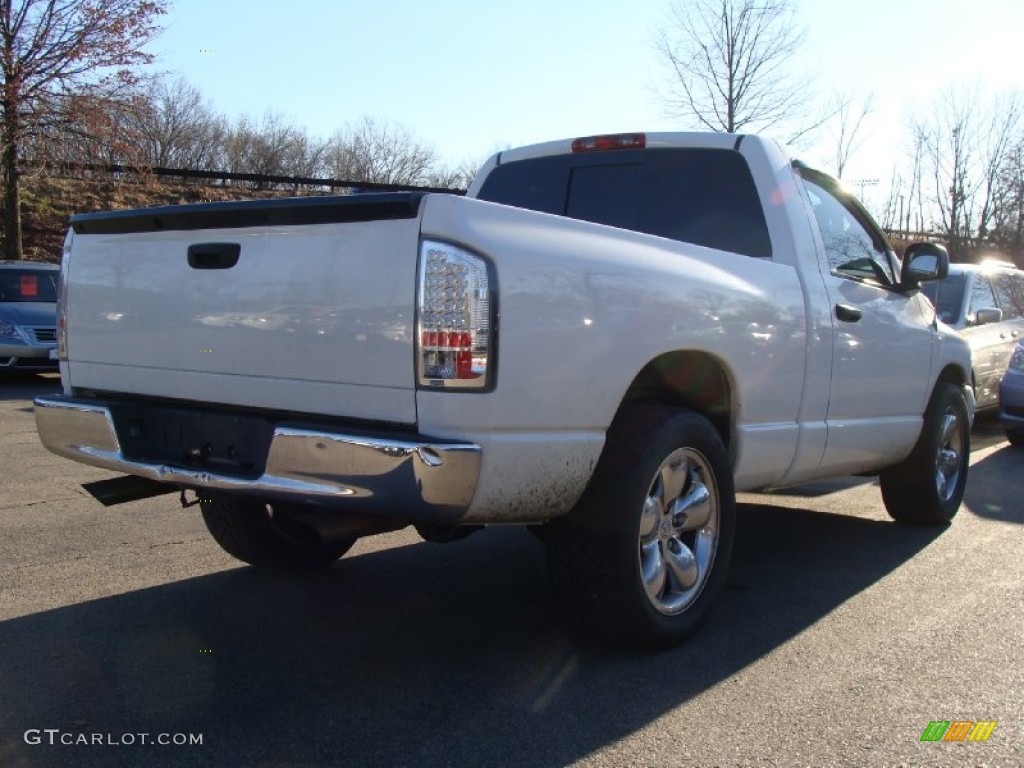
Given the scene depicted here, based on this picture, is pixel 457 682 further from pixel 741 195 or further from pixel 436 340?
pixel 741 195

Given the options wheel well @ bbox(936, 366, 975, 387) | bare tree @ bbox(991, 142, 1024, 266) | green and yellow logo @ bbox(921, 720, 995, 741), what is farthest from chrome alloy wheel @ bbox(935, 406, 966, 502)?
bare tree @ bbox(991, 142, 1024, 266)

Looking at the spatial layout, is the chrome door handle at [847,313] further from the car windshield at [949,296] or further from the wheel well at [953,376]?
the car windshield at [949,296]

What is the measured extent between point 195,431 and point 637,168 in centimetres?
254

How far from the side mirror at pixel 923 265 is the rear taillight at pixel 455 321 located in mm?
3162

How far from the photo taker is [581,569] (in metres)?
3.30

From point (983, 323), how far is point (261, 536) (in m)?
7.32

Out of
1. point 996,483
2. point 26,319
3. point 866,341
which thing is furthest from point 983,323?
point 26,319

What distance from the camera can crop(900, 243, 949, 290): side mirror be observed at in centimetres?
515

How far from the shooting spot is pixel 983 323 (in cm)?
907

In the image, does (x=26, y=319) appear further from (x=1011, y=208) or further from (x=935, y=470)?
(x=1011, y=208)

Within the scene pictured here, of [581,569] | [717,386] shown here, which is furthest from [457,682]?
[717,386]

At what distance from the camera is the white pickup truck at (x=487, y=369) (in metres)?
2.83

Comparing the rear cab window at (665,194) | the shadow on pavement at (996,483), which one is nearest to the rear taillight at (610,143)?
the rear cab window at (665,194)

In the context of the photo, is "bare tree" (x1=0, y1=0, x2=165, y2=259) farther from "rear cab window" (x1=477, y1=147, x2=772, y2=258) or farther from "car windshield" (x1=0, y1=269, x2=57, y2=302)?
"rear cab window" (x1=477, y1=147, x2=772, y2=258)
